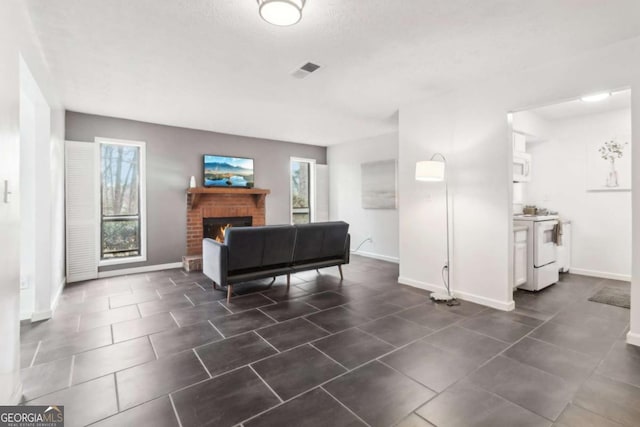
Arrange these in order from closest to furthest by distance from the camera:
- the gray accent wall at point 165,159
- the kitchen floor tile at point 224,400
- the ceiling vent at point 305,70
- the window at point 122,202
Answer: the kitchen floor tile at point 224,400 < the ceiling vent at point 305,70 < the gray accent wall at point 165,159 < the window at point 122,202

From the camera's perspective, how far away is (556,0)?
2.02 m

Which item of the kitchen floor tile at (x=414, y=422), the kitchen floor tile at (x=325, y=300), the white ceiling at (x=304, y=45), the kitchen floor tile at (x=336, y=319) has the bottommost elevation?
the kitchen floor tile at (x=414, y=422)

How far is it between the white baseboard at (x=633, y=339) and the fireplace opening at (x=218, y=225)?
18.1 ft

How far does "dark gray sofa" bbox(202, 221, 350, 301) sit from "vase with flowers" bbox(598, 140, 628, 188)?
3.96 metres

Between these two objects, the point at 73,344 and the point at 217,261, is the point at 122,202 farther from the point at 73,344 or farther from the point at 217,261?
the point at 73,344

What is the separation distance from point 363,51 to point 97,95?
3.40 metres

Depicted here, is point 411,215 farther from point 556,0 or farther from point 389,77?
point 556,0

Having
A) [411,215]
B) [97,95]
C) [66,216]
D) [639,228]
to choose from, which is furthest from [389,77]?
[66,216]

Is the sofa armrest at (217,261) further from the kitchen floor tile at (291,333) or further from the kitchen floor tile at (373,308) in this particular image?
the kitchen floor tile at (373,308)

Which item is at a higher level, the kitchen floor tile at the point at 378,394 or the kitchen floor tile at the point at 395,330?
the kitchen floor tile at the point at 395,330

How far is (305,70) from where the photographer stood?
3.12m

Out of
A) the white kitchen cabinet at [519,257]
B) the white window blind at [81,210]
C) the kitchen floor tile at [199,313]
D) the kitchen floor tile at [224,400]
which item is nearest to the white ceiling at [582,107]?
the white kitchen cabinet at [519,257]

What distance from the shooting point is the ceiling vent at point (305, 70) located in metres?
3.01

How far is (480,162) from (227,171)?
174 inches
